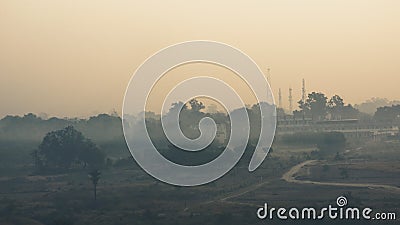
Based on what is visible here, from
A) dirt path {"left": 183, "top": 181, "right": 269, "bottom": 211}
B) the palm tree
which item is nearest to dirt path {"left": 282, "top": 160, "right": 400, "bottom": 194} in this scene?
dirt path {"left": 183, "top": 181, "right": 269, "bottom": 211}

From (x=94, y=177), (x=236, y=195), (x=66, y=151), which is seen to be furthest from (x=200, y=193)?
(x=66, y=151)

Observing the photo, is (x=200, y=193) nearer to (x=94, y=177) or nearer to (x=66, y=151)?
(x=94, y=177)

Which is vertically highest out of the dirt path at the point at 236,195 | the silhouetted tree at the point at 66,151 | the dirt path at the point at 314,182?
the silhouetted tree at the point at 66,151

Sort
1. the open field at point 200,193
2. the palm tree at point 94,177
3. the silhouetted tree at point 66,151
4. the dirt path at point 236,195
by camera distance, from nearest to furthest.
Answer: the open field at point 200,193, the dirt path at point 236,195, the palm tree at point 94,177, the silhouetted tree at point 66,151

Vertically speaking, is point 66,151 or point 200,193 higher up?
point 66,151

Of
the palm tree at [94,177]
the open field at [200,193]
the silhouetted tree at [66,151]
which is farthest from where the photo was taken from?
the silhouetted tree at [66,151]

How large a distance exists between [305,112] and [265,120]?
0.69m

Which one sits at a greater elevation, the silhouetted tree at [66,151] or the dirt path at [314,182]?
the silhouetted tree at [66,151]

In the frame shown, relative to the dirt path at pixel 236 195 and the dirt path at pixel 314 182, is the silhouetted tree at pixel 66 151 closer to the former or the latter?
the dirt path at pixel 236 195

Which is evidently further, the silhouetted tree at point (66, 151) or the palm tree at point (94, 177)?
the silhouetted tree at point (66, 151)

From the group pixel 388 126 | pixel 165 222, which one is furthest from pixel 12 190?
pixel 388 126

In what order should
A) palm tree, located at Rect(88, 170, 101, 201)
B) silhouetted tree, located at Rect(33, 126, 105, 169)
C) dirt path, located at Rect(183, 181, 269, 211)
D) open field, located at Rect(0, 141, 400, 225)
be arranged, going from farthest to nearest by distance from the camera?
silhouetted tree, located at Rect(33, 126, 105, 169), palm tree, located at Rect(88, 170, 101, 201), dirt path, located at Rect(183, 181, 269, 211), open field, located at Rect(0, 141, 400, 225)

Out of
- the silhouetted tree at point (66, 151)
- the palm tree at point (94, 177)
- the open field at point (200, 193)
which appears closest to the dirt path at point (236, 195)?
the open field at point (200, 193)

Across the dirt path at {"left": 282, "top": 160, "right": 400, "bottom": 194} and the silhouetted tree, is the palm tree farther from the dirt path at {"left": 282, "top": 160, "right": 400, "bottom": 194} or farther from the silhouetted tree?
the dirt path at {"left": 282, "top": 160, "right": 400, "bottom": 194}
